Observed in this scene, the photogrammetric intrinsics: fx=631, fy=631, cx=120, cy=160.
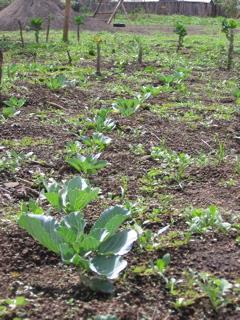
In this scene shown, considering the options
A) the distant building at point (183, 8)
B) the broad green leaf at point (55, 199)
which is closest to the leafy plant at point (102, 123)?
the broad green leaf at point (55, 199)

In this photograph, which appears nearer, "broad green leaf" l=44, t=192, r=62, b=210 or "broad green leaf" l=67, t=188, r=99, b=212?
"broad green leaf" l=67, t=188, r=99, b=212

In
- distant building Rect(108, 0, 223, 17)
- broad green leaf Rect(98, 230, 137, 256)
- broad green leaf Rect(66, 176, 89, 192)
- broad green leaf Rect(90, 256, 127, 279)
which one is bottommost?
distant building Rect(108, 0, 223, 17)

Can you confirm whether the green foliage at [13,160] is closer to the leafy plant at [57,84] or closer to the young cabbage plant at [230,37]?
the leafy plant at [57,84]

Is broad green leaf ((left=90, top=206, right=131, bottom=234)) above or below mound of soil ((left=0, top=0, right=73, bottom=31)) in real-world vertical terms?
above

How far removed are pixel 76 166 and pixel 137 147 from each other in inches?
37.9

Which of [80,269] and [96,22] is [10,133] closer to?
[80,269]

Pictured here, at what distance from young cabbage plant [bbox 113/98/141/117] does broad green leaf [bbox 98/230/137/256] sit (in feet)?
10.3

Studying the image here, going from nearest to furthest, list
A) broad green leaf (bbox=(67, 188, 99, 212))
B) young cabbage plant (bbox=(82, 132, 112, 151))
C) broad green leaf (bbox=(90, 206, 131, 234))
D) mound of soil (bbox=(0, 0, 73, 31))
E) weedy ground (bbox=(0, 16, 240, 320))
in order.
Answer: weedy ground (bbox=(0, 16, 240, 320)) → broad green leaf (bbox=(90, 206, 131, 234)) → broad green leaf (bbox=(67, 188, 99, 212)) → young cabbage plant (bbox=(82, 132, 112, 151)) → mound of soil (bbox=(0, 0, 73, 31))

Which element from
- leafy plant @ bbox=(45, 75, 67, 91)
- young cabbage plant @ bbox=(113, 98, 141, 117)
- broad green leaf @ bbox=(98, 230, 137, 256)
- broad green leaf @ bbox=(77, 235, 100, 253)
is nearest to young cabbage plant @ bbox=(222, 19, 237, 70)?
leafy plant @ bbox=(45, 75, 67, 91)

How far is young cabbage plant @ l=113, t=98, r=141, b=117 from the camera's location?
5832mm

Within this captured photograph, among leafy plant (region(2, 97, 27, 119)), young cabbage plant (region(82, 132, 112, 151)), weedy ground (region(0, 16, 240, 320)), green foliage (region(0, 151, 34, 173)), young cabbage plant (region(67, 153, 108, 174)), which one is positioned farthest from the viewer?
leafy plant (region(2, 97, 27, 119))

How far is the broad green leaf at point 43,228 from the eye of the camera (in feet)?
8.82

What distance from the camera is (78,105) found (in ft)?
21.4

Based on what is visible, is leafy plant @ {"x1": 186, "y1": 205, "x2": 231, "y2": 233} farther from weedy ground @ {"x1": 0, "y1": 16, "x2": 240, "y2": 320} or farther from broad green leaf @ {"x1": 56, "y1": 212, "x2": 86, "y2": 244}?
broad green leaf @ {"x1": 56, "y1": 212, "x2": 86, "y2": 244}
